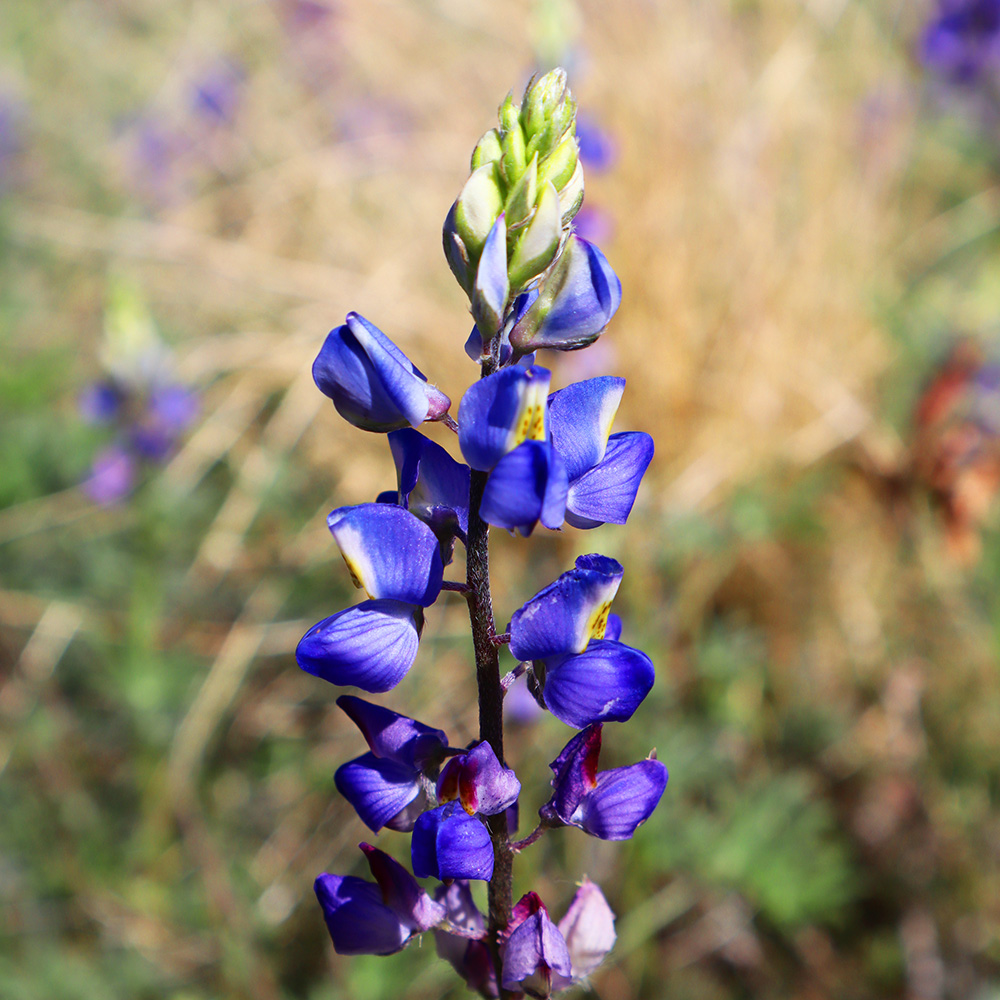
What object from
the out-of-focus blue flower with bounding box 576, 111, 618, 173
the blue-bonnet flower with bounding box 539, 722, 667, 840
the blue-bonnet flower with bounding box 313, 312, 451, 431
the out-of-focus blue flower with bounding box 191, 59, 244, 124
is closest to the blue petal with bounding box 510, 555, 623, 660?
the blue-bonnet flower with bounding box 539, 722, 667, 840

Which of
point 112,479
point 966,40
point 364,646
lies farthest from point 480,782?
point 966,40

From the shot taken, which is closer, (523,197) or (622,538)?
(523,197)

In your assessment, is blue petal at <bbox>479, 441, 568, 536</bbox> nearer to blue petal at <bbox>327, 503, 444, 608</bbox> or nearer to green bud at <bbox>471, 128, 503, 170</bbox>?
blue petal at <bbox>327, 503, 444, 608</bbox>

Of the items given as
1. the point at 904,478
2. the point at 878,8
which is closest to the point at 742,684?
the point at 904,478

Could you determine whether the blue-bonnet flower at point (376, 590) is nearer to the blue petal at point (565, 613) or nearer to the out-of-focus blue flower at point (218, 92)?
the blue petal at point (565, 613)

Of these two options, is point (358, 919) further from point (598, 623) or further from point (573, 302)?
point (573, 302)

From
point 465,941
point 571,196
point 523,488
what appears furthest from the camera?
point 465,941

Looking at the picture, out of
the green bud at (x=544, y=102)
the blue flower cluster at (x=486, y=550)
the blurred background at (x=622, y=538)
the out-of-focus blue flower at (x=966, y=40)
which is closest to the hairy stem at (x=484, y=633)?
the blue flower cluster at (x=486, y=550)
